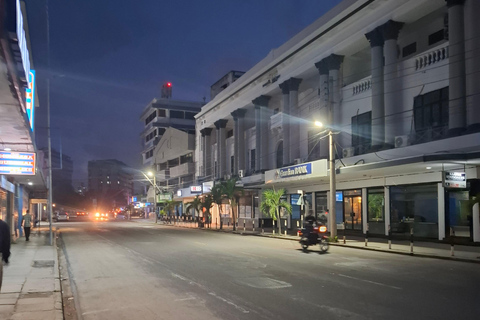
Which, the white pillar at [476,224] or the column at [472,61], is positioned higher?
the column at [472,61]

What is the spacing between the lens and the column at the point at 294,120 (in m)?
38.0

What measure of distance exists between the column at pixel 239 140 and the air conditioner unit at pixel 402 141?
25564mm

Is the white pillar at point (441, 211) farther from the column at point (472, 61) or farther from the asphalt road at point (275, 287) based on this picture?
the asphalt road at point (275, 287)

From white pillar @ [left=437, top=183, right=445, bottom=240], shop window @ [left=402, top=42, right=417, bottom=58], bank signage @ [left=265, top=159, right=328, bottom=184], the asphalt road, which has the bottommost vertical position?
the asphalt road

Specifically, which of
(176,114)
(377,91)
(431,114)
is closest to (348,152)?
(377,91)

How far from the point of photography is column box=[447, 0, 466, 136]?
2141cm

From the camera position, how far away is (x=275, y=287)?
11.0 metres

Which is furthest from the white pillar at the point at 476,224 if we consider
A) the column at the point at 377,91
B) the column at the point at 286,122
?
the column at the point at 286,122

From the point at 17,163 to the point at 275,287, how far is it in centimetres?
1239

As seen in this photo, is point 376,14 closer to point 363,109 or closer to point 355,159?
point 363,109

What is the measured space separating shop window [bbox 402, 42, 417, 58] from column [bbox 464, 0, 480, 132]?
233 inches

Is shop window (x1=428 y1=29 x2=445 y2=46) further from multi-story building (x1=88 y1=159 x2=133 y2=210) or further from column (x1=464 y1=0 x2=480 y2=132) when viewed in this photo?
multi-story building (x1=88 y1=159 x2=133 y2=210)

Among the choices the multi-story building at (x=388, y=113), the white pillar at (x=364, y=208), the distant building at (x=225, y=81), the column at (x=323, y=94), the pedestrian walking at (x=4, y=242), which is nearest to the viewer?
the pedestrian walking at (x=4, y=242)

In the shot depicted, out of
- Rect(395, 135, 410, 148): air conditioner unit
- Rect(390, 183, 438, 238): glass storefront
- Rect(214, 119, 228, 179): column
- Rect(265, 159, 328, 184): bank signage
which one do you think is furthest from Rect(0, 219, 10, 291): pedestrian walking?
Rect(214, 119, 228, 179): column
